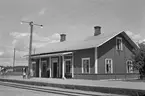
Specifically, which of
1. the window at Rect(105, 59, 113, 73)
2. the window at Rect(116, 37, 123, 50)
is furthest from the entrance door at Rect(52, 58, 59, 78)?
the window at Rect(116, 37, 123, 50)

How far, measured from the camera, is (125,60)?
1061 inches

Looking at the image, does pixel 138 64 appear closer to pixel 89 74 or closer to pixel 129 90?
pixel 89 74

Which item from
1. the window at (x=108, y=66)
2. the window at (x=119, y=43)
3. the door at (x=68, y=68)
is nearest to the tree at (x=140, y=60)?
the window at (x=108, y=66)

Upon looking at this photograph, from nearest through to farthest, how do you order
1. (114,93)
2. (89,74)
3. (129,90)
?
(129,90), (114,93), (89,74)

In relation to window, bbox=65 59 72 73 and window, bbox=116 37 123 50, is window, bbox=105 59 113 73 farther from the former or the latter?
window, bbox=65 59 72 73

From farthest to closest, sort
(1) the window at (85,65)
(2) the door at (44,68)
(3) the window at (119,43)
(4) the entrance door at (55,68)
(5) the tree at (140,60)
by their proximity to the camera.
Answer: (2) the door at (44,68) < (4) the entrance door at (55,68) < (3) the window at (119,43) < (1) the window at (85,65) < (5) the tree at (140,60)

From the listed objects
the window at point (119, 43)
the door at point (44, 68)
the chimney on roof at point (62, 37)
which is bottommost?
the door at point (44, 68)

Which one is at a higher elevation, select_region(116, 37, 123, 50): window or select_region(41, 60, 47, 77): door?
select_region(116, 37, 123, 50): window

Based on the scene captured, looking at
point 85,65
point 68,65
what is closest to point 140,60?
point 85,65

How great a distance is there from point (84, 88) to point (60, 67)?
13.7m

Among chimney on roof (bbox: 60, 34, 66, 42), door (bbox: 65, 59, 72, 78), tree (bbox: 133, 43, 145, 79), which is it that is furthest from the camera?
chimney on roof (bbox: 60, 34, 66, 42)

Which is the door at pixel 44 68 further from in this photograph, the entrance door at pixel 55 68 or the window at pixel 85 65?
the window at pixel 85 65

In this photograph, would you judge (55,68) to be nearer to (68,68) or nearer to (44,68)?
(44,68)

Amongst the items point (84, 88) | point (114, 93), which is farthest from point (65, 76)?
point (114, 93)
